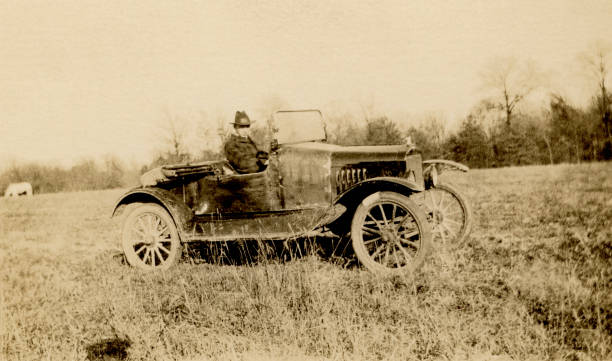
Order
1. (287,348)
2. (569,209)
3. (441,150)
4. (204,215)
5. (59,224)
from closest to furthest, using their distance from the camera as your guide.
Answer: (287,348), (204,215), (569,209), (59,224), (441,150)

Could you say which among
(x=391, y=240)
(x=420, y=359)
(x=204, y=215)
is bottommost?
(x=420, y=359)

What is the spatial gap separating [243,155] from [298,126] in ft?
2.55

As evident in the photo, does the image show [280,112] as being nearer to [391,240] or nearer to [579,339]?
[391,240]

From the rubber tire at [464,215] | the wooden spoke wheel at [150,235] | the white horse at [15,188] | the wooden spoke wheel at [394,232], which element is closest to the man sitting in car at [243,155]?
the wooden spoke wheel at [150,235]

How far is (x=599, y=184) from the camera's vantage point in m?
9.69

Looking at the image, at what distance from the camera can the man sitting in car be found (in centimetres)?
499

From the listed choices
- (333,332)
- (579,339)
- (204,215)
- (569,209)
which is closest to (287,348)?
(333,332)

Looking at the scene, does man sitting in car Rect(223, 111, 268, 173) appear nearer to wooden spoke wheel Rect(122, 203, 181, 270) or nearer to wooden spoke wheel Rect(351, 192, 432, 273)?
wooden spoke wheel Rect(122, 203, 181, 270)

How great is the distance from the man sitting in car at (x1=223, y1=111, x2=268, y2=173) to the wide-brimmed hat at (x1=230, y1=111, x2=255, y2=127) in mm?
148

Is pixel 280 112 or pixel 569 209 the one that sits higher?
pixel 280 112

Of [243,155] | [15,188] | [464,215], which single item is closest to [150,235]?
[243,155]

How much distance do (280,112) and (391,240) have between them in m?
2.09

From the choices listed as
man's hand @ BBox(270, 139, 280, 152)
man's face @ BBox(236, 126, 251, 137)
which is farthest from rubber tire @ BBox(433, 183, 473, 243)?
man's face @ BBox(236, 126, 251, 137)

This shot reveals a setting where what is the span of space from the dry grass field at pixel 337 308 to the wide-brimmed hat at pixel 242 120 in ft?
5.46
